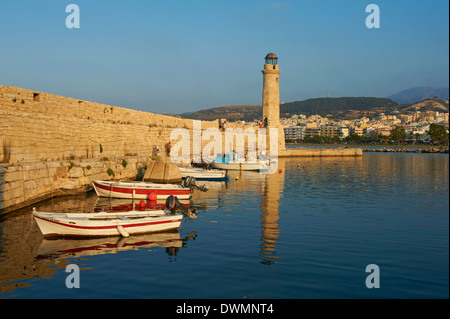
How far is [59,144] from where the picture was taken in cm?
1662

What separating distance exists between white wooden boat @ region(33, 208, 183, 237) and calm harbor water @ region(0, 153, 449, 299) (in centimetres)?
23

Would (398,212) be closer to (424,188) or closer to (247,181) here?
(424,188)

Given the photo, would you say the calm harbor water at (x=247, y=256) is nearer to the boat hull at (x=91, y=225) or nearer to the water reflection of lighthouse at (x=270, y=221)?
the water reflection of lighthouse at (x=270, y=221)

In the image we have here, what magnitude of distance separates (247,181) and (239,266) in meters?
17.1

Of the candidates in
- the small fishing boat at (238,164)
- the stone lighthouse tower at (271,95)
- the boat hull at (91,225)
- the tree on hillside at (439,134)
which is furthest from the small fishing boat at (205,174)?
the tree on hillside at (439,134)

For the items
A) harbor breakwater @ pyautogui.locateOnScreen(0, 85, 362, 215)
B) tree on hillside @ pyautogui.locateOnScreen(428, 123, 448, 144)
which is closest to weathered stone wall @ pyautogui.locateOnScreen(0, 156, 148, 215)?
harbor breakwater @ pyautogui.locateOnScreen(0, 85, 362, 215)

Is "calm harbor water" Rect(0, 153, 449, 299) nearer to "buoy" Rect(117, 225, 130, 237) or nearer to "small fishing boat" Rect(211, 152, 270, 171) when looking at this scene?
"buoy" Rect(117, 225, 130, 237)

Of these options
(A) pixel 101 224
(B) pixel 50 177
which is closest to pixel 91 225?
(A) pixel 101 224

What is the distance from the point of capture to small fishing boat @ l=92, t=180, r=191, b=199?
53.6ft

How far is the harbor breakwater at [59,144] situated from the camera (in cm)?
1306

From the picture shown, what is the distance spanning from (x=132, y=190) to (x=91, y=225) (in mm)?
6322

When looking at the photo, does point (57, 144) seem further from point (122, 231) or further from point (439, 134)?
point (439, 134)

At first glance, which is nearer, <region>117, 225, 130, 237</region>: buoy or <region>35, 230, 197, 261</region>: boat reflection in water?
<region>35, 230, 197, 261</region>: boat reflection in water
